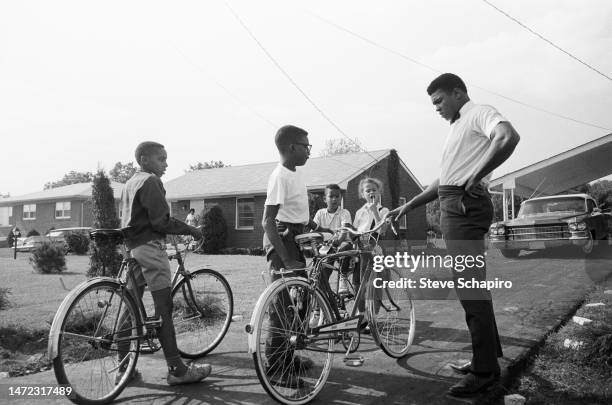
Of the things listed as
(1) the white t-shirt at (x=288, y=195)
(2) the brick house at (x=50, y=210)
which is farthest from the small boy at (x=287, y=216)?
(2) the brick house at (x=50, y=210)

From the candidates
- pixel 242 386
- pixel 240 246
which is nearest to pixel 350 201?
pixel 240 246

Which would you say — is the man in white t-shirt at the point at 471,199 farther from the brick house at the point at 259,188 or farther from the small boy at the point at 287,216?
the brick house at the point at 259,188

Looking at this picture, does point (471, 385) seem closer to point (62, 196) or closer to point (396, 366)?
point (396, 366)

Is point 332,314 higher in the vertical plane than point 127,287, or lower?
lower

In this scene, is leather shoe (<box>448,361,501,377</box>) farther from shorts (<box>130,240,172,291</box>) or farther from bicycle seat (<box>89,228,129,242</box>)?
bicycle seat (<box>89,228,129,242</box>)

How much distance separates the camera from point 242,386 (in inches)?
141

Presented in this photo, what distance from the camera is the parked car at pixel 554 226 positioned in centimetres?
1214

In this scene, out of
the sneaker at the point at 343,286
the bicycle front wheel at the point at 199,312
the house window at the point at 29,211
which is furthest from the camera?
the house window at the point at 29,211

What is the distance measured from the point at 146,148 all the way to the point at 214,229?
1951cm

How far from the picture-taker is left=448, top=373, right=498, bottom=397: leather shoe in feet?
10.5

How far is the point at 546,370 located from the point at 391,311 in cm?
135

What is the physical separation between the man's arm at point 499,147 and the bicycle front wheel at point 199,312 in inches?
111

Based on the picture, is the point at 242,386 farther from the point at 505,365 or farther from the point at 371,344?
the point at 505,365

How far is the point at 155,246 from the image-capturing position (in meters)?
3.63
